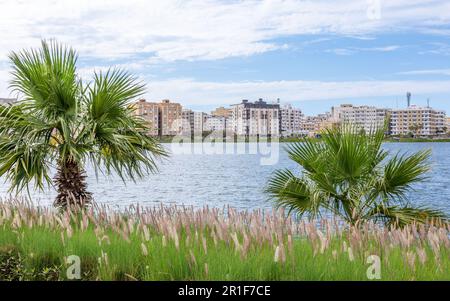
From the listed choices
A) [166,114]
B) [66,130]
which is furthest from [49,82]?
[166,114]

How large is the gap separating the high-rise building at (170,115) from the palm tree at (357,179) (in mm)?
103044

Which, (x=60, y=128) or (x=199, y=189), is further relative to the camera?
(x=199, y=189)

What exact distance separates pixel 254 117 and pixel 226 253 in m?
136

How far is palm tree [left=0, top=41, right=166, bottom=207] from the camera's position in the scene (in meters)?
10.8

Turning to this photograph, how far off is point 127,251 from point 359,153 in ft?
16.8

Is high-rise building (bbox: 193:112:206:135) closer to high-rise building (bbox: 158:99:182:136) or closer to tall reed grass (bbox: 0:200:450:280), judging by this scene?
high-rise building (bbox: 158:99:182:136)

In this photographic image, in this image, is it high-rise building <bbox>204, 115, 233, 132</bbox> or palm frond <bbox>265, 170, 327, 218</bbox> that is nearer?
palm frond <bbox>265, 170, 327, 218</bbox>

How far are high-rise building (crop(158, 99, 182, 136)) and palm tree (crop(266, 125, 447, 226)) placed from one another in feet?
338

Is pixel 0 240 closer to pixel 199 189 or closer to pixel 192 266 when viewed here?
pixel 192 266

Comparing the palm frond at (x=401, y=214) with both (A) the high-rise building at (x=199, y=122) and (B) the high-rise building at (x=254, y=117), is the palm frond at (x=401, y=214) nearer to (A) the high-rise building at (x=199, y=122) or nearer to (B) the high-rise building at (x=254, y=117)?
(B) the high-rise building at (x=254, y=117)

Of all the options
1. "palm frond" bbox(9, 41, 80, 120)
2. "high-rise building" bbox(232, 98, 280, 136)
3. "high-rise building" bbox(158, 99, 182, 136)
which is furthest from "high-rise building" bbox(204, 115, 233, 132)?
"palm frond" bbox(9, 41, 80, 120)

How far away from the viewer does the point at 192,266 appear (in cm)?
596

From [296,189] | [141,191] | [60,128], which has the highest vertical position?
[60,128]

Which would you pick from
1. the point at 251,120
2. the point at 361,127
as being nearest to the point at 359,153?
the point at 361,127
